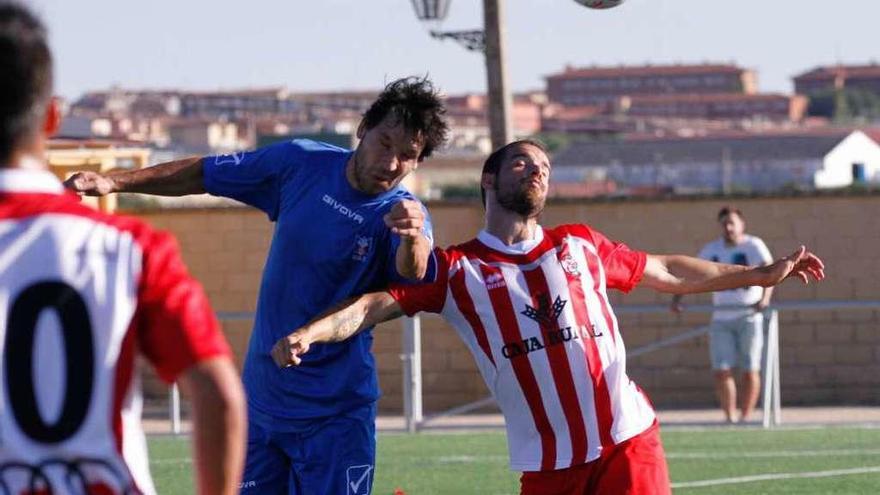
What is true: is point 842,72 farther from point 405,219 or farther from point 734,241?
point 405,219

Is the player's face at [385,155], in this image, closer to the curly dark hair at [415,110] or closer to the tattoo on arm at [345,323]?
the curly dark hair at [415,110]

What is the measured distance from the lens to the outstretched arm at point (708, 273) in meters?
6.57

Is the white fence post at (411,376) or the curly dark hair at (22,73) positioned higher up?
the curly dark hair at (22,73)

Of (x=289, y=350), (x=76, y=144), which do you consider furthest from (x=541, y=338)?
(x=76, y=144)

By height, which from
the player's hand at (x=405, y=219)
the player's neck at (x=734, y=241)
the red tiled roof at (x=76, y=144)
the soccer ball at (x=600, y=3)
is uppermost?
the soccer ball at (x=600, y=3)

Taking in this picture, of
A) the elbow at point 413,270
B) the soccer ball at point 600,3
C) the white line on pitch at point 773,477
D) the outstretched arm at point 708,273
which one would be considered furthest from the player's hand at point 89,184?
→ the soccer ball at point 600,3

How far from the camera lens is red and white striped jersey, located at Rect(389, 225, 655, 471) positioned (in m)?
6.16

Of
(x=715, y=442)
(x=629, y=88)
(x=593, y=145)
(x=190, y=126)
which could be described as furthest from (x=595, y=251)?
(x=629, y=88)

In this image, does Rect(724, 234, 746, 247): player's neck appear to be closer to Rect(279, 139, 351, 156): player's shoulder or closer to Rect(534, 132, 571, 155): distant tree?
Rect(279, 139, 351, 156): player's shoulder

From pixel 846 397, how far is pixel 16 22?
15.6 m

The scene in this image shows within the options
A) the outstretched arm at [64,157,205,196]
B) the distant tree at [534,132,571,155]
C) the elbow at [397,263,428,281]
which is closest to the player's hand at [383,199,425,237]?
the elbow at [397,263,428,281]

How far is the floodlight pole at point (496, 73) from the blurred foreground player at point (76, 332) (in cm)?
1552

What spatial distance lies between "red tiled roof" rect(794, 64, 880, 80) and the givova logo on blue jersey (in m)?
124

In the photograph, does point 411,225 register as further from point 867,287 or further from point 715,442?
point 867,287
